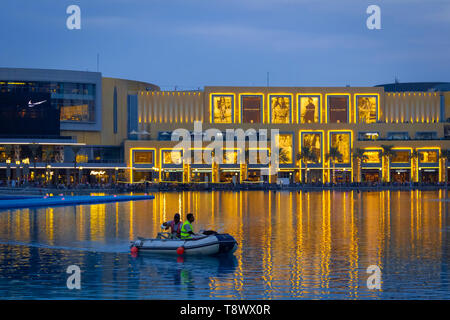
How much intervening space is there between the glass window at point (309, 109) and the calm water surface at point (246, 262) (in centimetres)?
11428

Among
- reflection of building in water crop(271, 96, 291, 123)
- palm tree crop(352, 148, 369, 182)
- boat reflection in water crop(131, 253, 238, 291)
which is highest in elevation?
reflection of building in water crop(271, 96, 291, 123)

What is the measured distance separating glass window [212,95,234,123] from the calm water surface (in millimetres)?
112891

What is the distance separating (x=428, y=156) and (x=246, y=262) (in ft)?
458

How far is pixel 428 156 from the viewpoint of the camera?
164500mm

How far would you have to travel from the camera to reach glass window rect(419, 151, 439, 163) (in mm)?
164250

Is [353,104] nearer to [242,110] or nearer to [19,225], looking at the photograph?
[242,110]

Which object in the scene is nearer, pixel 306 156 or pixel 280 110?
pixel 306 156

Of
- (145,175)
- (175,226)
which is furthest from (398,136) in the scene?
(175,226)

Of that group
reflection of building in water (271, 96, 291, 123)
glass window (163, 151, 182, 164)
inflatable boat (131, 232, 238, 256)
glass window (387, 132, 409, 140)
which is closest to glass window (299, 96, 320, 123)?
reflection of building in water (271, 96, 291, 123)

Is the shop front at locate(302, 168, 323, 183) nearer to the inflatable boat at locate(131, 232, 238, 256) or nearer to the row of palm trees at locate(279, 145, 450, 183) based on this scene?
the row of palm trees at locate(279, 145, 450, 183)

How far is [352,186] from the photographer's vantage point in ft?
479

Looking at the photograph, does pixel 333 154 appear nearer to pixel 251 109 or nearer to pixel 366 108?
pixel 366 108

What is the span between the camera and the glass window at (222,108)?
169 meters

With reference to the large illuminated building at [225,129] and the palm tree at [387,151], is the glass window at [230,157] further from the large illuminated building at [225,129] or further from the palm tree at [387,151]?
the palm tree at [387,151]
